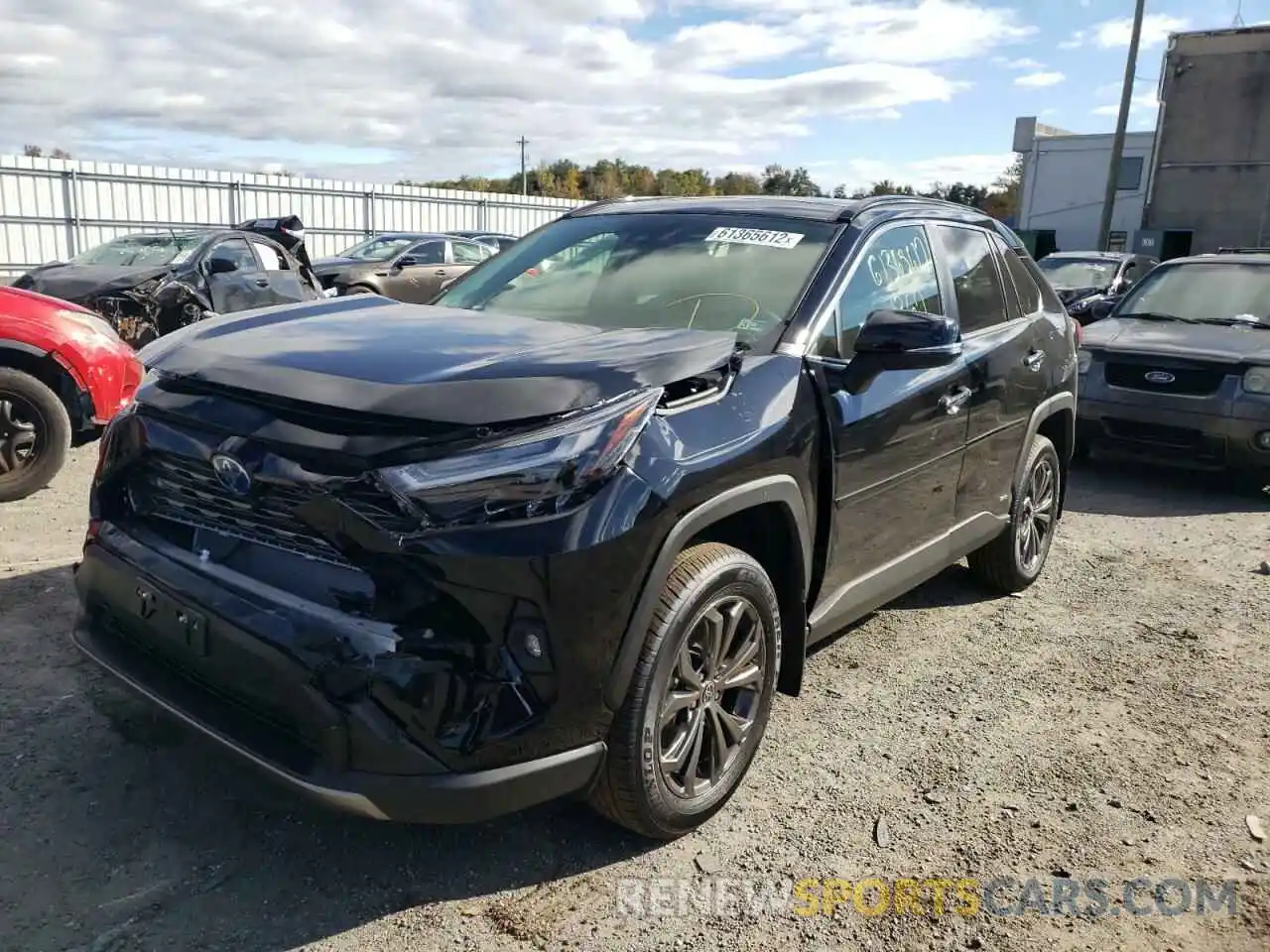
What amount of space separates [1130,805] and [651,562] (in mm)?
1859

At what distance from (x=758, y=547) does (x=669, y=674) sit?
60 cm

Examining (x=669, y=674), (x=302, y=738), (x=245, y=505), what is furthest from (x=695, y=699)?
(x=245, y=505)

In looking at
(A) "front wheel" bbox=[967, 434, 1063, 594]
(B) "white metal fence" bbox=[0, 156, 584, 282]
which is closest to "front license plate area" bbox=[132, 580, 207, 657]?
(A) "front wheel" bbox=[967, 434, 1063, 594]

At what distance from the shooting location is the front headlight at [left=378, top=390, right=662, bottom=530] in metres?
2.28

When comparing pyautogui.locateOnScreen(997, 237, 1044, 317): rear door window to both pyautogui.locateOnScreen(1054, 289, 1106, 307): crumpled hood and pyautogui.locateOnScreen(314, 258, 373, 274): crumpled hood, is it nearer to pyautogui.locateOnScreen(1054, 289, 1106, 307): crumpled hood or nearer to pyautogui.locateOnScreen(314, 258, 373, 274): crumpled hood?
pyautogui.locateOnScreen(1054, 289, 1106, 307): crumpled hood

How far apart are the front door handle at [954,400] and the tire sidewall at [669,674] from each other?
1259 millimetres

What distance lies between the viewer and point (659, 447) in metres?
2.54

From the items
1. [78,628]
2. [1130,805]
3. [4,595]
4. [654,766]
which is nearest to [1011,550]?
[1130,805]

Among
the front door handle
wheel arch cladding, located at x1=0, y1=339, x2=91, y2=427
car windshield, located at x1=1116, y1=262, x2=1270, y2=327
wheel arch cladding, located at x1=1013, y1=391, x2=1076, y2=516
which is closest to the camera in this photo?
the front door handle

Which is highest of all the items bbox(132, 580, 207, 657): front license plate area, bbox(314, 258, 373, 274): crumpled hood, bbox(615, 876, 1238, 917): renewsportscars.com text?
bbox(314, 258, 373, 274): crumpled hood

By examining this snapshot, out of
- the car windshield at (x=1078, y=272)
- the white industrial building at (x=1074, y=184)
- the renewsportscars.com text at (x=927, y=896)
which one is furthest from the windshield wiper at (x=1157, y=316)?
the white industrial building at (x=1074, y=184)

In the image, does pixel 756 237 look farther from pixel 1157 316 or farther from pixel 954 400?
pixel 1157 316

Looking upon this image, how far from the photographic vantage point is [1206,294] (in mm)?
8477

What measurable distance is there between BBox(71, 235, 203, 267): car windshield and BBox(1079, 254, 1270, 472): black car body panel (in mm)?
8691
